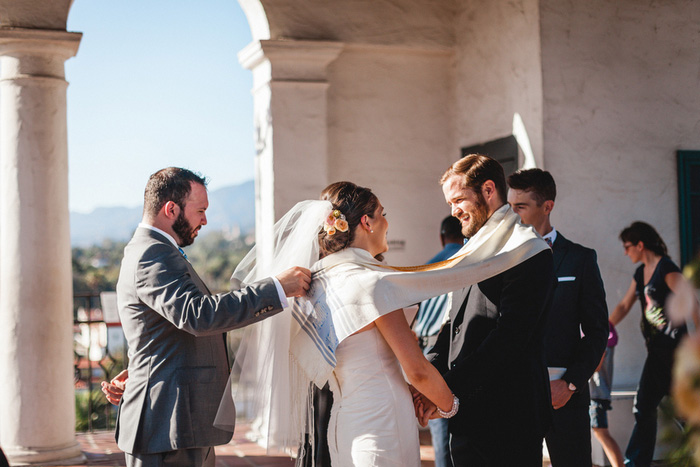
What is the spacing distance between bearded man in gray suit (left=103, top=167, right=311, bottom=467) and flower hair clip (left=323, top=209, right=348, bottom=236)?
0.19 meters

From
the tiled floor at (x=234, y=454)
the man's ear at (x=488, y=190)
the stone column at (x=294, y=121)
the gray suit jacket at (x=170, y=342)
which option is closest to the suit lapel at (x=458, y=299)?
the man's ear at (x=488, y=190)

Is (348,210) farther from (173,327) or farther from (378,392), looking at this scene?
(173,327)

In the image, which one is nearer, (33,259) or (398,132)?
(33,259)

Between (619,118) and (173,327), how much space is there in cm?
427

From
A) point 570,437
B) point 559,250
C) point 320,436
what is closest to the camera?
point 320,436

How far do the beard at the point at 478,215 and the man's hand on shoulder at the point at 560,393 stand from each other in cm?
86

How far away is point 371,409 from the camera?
9.35ft

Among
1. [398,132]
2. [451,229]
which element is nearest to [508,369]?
[451,229]

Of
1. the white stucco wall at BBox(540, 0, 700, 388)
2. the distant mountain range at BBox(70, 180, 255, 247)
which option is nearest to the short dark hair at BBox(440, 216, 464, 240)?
the white stucco wall at BBox(540, 0, 700, 388)

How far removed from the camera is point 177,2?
97.9 m

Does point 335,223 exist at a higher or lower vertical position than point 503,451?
higher

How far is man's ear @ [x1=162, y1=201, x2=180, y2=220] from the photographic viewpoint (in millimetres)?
3320

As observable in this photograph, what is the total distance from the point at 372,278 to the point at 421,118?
4.61m

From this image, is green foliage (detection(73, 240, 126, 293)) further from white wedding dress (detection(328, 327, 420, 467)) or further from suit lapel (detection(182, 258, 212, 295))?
white wedding dress (detection(328, 327, 420, 467))
